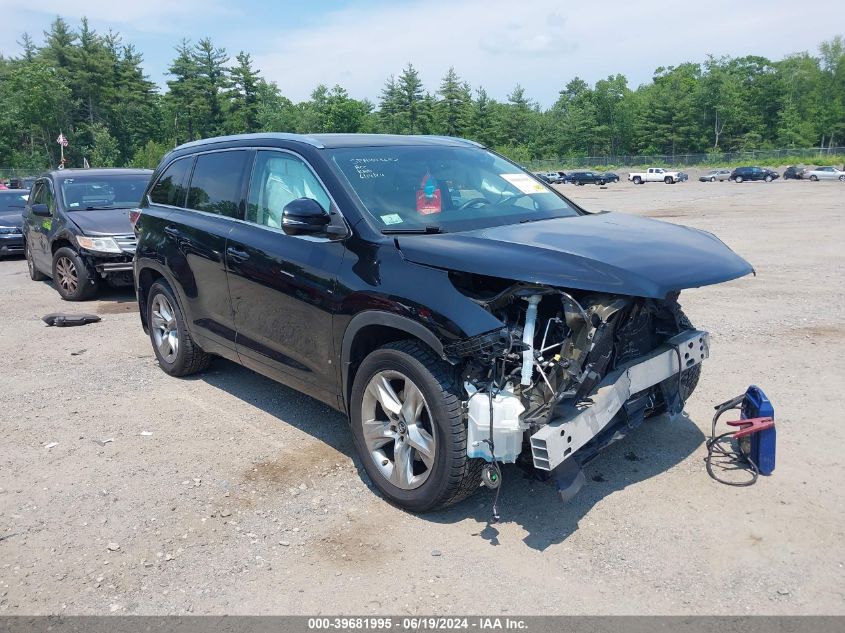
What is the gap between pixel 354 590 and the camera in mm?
3254

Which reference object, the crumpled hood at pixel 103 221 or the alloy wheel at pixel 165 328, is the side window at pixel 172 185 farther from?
the crumpled hood at pixel 103 221

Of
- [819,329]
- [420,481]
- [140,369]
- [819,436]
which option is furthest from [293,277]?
[819,329]

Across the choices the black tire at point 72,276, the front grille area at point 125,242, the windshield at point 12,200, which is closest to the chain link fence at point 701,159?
the windshield at point 12,200

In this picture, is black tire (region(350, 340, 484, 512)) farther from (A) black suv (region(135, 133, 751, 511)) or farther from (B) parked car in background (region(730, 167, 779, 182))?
(B) parked car in background (region(730, 167, 779, 182))

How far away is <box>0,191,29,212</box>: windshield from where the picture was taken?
17.5 metres

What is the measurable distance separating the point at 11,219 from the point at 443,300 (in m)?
16.2

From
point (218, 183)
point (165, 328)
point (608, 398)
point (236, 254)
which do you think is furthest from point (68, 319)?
point (608, 398)

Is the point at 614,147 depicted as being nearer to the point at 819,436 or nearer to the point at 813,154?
the point at 813,154

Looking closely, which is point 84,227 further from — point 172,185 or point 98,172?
point 172,185

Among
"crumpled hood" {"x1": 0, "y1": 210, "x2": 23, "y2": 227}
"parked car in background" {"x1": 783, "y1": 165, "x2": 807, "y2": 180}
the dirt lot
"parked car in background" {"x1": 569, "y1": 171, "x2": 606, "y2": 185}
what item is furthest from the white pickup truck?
the dirt lot

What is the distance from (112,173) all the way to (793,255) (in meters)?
11.8

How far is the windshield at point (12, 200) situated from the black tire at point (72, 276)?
834cm

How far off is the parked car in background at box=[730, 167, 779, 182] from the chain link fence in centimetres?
1576

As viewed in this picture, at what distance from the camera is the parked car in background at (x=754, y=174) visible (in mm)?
66812
